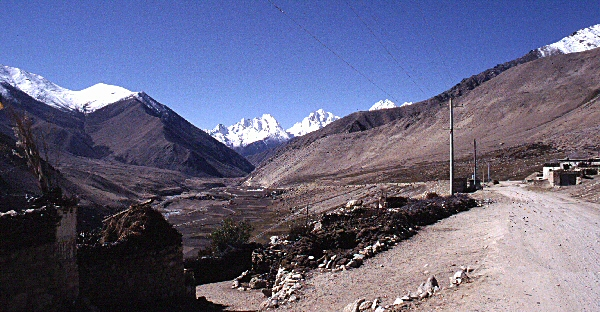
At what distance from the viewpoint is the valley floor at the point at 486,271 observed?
7832 millimetres

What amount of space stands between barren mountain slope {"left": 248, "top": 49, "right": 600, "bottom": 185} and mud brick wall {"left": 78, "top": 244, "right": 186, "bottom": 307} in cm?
8004

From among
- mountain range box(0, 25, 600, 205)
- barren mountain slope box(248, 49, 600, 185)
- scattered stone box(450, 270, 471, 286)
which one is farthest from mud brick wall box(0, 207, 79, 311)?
barren mountain slope box(248, 49, 600, 185)

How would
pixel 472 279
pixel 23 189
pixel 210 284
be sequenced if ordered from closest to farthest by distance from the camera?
pixel 472 279
pixel 210 284
pixel 23 189

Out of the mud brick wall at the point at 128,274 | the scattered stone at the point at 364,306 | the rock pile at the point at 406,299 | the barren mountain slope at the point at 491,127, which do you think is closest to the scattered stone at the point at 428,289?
the rock pile at the point at 406,299

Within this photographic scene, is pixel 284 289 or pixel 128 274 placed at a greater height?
pixel 128 274

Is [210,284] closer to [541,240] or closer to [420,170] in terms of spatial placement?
[541,240]

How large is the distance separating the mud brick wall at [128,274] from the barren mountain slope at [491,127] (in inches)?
3151

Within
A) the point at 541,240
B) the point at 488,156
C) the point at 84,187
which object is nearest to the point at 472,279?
the point at 541,240

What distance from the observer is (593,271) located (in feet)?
30.1

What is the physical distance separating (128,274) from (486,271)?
812cm

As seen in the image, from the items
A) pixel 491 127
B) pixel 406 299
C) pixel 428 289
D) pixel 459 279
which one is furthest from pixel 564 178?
pixel 491 127

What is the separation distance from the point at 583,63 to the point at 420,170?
312ft

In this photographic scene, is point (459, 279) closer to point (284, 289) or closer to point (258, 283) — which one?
point (284, 289)

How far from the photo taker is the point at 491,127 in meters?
118
